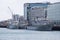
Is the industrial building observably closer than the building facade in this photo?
No

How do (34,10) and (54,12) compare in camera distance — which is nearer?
(54,12)

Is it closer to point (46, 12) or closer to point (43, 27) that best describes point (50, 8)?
point (46, 12)

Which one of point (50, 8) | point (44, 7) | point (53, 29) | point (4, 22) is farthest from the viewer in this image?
point (44, 7)

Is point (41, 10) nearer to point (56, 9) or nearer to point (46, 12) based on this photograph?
point (46, 12)

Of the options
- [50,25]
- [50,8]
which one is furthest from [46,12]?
[50,25]

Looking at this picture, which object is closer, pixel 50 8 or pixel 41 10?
pixel 50 8

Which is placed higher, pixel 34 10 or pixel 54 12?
pixel 34 10

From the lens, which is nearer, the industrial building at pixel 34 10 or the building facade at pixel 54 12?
the building facade at pixel 54 12

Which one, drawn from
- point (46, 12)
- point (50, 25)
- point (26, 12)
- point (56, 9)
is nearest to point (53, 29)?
point (50, 25)

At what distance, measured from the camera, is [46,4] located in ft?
154

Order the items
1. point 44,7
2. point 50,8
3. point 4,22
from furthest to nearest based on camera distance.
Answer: point 44,7, point 50,8, point 4,22

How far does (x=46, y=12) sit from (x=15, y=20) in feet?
22.2

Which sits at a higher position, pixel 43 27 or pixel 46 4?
pixel 46 4

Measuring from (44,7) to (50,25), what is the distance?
14.9m
